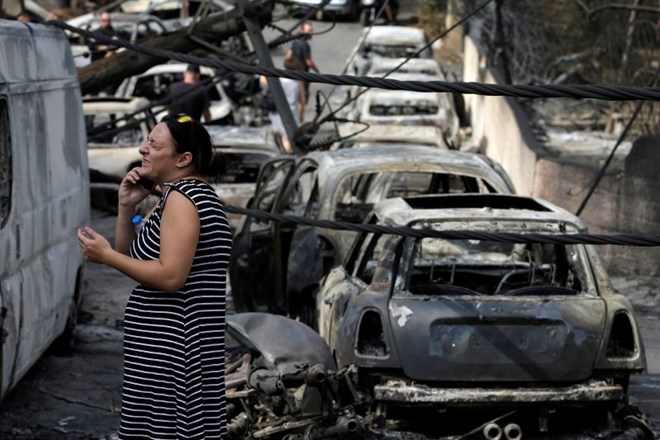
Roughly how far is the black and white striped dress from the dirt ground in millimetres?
A: 2302

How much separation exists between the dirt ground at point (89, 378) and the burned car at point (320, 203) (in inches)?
47.2

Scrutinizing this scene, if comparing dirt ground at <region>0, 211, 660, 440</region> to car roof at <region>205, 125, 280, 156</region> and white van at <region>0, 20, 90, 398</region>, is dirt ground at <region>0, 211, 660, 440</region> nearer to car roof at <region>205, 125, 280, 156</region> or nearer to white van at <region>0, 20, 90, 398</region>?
white van at <region>0, 20, 90, 398</region>

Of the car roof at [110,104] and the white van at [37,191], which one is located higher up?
the white van at [37,191]

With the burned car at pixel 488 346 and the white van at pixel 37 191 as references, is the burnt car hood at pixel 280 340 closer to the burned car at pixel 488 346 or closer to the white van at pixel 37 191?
the burned car at pixel 488 346

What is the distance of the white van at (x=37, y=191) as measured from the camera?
8289mm

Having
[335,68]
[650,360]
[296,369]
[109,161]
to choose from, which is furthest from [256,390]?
[335,68]

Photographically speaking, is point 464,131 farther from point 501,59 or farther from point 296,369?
point 296,369

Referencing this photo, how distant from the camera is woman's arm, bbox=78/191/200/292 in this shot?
474 centimetres

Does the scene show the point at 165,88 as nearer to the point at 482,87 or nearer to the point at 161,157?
the point at 482,87

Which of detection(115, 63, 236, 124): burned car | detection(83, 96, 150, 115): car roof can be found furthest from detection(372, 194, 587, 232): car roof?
detection(115, 63, 236, 124): burned car

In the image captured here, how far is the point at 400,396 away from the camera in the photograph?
7.45m

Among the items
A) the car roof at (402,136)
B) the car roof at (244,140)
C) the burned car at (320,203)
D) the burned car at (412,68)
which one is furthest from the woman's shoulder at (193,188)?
the burned car at (412,68)

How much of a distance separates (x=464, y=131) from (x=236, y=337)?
19.3 meters

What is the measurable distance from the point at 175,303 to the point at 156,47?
9.61 metres
